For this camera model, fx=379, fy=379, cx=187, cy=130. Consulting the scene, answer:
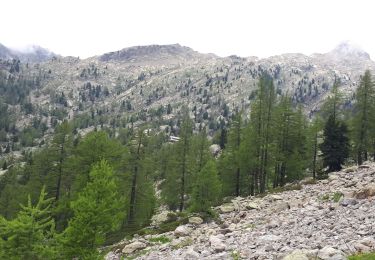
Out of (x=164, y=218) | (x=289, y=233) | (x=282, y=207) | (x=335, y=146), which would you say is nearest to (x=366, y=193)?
(x=289, y=233)

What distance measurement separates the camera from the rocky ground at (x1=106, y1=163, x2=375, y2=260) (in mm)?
15310

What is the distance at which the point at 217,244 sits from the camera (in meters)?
20.6

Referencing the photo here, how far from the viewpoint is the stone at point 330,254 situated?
1307 cm

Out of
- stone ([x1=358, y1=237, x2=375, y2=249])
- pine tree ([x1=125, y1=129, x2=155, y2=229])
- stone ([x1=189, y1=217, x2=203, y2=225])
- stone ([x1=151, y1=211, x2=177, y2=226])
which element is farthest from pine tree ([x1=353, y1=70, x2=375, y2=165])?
stone ([x1=358, y1=237, x2=375, y2=249])

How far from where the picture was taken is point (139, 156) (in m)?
47.9

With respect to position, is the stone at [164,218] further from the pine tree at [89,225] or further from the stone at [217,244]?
the stone at [217,244]

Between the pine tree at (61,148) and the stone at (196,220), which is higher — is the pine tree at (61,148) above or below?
above

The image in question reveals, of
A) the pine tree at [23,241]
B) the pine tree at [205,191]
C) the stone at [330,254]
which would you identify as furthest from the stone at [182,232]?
the stone at [330,254]

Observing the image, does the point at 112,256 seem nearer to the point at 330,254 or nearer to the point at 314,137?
the point at 330,254

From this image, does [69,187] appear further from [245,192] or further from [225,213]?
[245,192]

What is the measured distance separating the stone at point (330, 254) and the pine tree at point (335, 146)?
34681 millimetres

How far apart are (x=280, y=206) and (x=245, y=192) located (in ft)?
103

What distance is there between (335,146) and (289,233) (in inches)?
1185

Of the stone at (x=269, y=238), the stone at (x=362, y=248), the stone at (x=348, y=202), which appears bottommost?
the stone at (x=269, y=238)
